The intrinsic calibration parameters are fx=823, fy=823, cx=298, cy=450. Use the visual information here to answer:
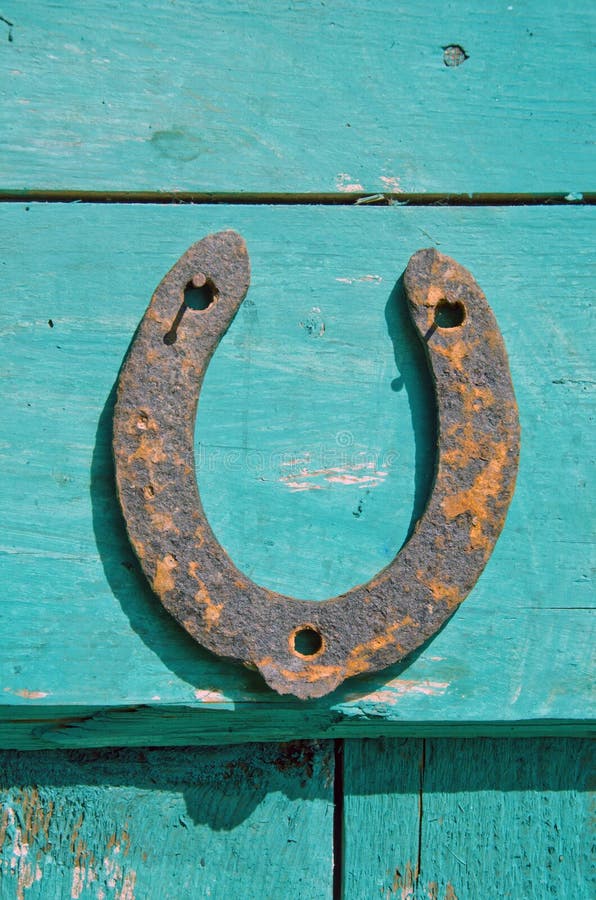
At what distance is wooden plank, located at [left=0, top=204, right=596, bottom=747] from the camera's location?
2.64 feet

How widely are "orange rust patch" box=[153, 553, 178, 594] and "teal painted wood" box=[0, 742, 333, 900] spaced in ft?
0.73

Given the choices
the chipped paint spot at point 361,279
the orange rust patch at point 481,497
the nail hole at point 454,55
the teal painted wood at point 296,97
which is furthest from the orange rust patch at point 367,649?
the nail hole at point 454,55

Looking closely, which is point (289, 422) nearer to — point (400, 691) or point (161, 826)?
point (400, 691)

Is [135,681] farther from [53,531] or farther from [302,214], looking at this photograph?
[302,214]

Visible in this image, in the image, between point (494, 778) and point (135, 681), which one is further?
point (494, 778)

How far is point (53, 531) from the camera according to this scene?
32.0 inches

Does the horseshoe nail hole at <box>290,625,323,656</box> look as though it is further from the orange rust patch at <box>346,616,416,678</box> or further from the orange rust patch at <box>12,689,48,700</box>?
the orange rust patch at <box>12,689,48,700</box>

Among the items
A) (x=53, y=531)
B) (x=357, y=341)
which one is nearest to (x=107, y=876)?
(x=53, y=531)

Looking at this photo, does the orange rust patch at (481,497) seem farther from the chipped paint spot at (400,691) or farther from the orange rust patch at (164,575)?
the orange rust patch at (164,575)

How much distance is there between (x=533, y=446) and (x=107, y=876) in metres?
0.63

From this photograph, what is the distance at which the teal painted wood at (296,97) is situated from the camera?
843 millimetres

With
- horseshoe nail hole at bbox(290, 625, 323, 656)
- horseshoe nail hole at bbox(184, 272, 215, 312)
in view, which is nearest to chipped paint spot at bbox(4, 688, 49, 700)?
horseshoe nail hole at bbox(290, 625, 323, 656)

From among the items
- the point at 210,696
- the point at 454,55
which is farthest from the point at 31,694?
the point at 454,55

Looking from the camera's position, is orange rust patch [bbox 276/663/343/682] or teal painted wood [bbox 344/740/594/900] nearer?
orange rust patch [bbox 276/663/343/682]
